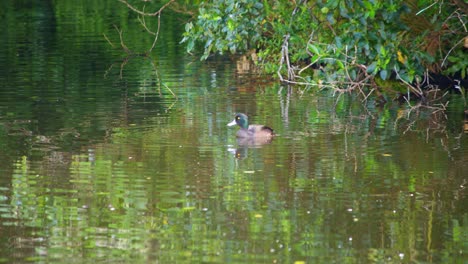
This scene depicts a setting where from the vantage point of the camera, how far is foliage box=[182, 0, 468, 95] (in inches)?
633

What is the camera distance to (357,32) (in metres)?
16.0

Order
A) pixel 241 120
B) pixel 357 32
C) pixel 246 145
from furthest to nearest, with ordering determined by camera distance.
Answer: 1. pixel 357 32
2. pixel 241 120
3. pixel 246 145

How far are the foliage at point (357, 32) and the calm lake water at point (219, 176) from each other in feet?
2.47

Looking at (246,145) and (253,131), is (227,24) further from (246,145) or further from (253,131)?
(246,145)

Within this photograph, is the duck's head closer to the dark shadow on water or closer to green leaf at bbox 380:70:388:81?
the dark shadow on water

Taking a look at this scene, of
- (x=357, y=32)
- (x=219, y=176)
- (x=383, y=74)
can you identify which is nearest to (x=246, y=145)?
(x=219, y=176)

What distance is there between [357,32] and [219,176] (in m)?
4.30

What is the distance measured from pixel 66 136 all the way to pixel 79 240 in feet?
18.6

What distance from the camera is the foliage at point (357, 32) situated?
16078 mm

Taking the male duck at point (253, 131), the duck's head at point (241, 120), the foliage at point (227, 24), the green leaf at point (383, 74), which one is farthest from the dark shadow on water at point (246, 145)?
the foliage at point (227, 24)

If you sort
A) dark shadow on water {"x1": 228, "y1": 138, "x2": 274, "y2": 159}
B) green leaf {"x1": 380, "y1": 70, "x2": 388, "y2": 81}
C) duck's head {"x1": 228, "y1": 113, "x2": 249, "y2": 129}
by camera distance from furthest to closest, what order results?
green leaf {"x1": 380, "y1": 70, "x2": 388, "y2": 81}
duck's head {"x1": 228, "y1": 113, "x2": 249, "y2": 129}
dark shadow on water {"x1": 228, "y1": 138, "x2": 274, "y2": 159}

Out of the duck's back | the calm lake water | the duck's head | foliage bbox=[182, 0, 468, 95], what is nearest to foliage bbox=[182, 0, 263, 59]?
foliage bbox=[182, 0, 468, 95]

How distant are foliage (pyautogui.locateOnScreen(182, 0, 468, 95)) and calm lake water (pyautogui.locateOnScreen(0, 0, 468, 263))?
2.47 feet

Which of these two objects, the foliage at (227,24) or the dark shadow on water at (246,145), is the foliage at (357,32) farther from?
the dark shadow on water at (246,145)
